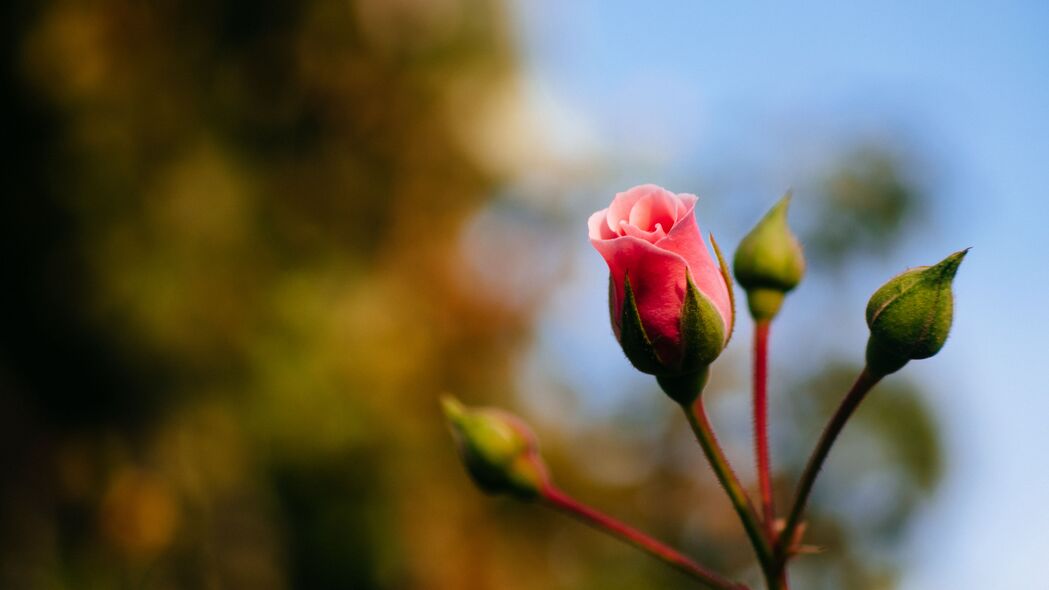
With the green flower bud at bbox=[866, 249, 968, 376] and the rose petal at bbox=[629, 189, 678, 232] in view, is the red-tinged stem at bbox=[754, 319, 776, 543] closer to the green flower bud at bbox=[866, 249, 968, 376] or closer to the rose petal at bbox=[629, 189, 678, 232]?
the green flower bud at bbox=[866, 249, 968, 376]

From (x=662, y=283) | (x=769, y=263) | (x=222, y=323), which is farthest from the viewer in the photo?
(x=222, y=323)

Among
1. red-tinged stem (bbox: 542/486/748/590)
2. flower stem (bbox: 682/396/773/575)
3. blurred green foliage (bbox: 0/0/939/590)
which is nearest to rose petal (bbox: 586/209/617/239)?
flower stem (bbox: 682/396/773/575)

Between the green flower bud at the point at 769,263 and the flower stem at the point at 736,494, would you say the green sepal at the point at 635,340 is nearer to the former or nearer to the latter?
the flower stem at the point at 736,494

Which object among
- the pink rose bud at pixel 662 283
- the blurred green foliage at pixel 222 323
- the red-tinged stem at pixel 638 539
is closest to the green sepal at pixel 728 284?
the pink rose bud at pixel 662 283

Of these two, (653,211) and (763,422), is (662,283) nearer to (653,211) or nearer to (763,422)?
(653,211)

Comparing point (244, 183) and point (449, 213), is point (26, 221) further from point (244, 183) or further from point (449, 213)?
point (449, 213)

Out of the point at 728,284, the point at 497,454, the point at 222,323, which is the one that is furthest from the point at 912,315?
the point at 222,323
